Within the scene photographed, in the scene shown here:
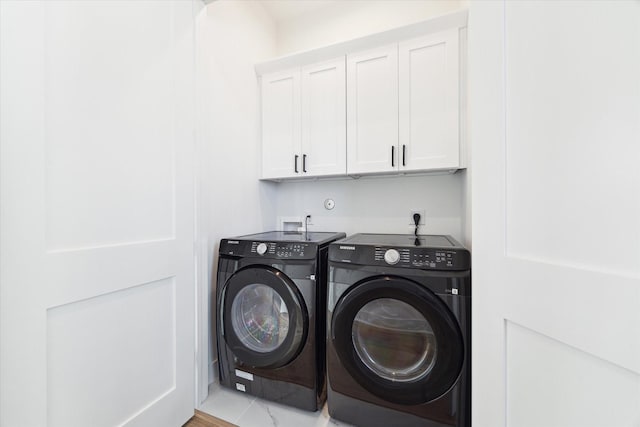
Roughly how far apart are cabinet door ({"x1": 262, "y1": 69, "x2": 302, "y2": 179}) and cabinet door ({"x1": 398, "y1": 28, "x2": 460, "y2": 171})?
0.78 m

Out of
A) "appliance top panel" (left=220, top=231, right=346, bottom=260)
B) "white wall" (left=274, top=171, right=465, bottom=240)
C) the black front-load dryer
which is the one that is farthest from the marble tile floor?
"white wall" (left=274, top=171, right=465, bottom=240)

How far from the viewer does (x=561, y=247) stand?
524mm

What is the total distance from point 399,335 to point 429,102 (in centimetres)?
138

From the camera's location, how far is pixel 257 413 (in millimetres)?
1317

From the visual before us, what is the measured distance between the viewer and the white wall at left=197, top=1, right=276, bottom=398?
145 cm

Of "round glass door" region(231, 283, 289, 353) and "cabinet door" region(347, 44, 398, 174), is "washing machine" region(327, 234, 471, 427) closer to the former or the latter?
"round glass door" region(231, 283, 289, 353)

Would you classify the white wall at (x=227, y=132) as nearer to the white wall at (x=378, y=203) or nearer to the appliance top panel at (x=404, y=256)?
the white wall at (x=378, y=203)

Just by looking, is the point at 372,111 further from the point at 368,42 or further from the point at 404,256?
the point at 404,256

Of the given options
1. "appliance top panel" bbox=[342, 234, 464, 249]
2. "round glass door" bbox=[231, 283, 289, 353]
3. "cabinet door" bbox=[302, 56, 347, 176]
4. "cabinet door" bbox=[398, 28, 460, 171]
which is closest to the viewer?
"appliance top panel" bbox=[342, 234, 464, 249]

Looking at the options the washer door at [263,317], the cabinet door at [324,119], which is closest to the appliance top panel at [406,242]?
the washer door at [263,317]

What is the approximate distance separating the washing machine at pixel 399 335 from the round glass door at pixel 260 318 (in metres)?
0.30

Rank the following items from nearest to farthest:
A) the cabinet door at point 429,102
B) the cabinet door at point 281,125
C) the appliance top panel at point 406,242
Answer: the appliance top panel at point 406,242 → the cabinet door at point 429,102 → the cabinet door at point 281,125

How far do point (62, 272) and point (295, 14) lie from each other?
Result: 2.53 m

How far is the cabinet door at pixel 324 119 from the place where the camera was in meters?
1.78
